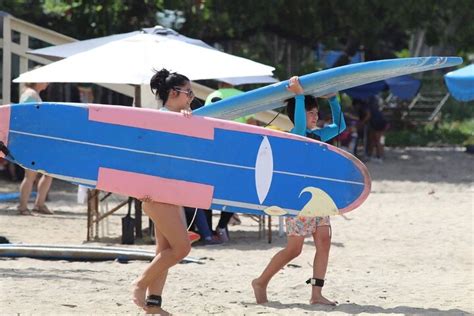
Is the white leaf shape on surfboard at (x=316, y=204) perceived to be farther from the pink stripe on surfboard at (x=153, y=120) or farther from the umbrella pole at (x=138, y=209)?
the umbrella pole at (x=138, y=209)

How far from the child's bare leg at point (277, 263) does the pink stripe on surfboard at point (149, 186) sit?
31.9 inches

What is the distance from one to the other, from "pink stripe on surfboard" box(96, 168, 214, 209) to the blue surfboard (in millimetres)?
717

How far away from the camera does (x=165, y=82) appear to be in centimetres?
666

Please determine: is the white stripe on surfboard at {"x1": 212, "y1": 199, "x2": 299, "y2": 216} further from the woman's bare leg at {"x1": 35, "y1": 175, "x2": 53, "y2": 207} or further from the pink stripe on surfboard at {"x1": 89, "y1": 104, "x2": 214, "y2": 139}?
the woman's bare leg at {"x1": 35, "y1": 175, "x2": 53, "y2": 207}

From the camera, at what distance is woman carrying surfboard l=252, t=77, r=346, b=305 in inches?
282

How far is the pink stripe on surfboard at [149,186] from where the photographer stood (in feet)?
21.6

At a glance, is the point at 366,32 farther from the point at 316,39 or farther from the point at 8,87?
the point at 8,87

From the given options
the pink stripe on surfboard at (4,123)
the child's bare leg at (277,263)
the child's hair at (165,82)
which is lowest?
the child's bare leg at (277,263)

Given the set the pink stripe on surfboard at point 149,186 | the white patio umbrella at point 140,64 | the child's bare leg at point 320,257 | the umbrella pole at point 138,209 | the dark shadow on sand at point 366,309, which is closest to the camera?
the pink stripe on surfboard at point 149,186

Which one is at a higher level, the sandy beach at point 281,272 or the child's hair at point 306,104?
the child's hair at point 306,104

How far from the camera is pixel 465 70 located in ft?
49.1

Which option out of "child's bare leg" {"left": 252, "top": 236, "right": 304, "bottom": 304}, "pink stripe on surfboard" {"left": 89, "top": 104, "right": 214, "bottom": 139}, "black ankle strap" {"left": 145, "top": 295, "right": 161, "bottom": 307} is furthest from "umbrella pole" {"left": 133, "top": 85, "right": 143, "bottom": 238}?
"black ankle strap" {"left": 145, "top": 295, "right": 161, "bottom": 307}

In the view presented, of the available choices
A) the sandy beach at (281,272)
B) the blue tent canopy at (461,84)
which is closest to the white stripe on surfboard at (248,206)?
the sandy beach at (281,272)

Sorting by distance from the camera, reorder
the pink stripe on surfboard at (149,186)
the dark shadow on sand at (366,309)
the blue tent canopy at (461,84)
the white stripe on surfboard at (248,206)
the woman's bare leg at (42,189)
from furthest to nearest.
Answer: the blue tent canopy at (461,84) < the woman's bare leg at (42,189) < the dark shadow on sand at (366,309) < the white stripe on surfboard at (248,206) < the pink stripe on surfboard at (149,186)
